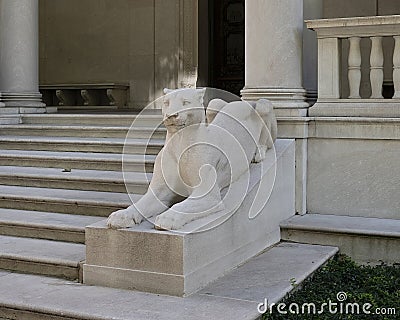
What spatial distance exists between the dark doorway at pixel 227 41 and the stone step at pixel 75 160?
19.9 ft

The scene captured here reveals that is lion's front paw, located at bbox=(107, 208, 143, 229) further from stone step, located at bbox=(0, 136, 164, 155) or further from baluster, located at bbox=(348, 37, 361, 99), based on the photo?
baluster, located at bbox=(348, 37, 361, 99)

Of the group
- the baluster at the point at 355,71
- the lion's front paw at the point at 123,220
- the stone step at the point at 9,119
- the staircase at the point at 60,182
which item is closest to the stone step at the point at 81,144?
the staircase at the point at 60,182

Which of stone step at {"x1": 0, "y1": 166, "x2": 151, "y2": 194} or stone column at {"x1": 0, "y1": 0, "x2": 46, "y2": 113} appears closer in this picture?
stone step at {"x1": 0, "y1": 166, "x2": 151, "y2": 194}

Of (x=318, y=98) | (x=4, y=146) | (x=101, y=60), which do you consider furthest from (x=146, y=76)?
(x=318, y=98)

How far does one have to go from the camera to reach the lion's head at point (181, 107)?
205 inches

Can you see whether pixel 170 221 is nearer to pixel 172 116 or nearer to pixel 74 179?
pixel 172 116

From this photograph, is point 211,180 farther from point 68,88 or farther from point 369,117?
point 68,88

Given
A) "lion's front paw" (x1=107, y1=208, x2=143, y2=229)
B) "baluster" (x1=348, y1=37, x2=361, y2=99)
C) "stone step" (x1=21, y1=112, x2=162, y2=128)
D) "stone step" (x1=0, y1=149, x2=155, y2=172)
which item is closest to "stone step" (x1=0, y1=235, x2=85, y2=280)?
"lion's front paw" (x1=107, y1=208, x2=143, y2=229)

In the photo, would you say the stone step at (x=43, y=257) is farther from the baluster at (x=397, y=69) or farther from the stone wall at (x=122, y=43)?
the stone wall at (x=122, y=43)

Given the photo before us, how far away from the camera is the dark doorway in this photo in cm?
1355

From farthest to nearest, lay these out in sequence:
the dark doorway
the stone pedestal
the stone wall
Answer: the dark doorway
the stone wall
the stone pedestal

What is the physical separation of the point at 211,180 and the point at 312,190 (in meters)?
2.21

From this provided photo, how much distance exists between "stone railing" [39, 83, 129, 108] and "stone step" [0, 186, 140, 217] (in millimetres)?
6302

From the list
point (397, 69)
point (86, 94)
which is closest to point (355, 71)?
point (397, 69)
